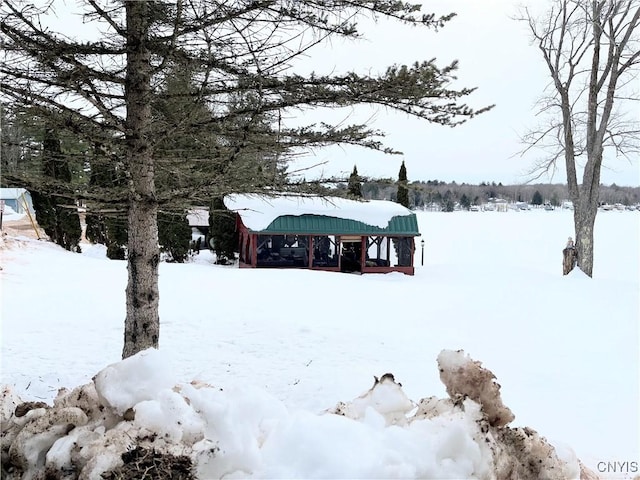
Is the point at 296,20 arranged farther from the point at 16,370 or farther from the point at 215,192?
the point at 16,370

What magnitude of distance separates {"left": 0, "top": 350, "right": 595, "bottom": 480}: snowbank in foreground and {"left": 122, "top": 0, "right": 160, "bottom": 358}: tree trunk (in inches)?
73.7

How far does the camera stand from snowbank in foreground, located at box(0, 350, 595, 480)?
6.16 feet

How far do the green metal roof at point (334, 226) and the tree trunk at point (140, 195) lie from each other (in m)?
12.0

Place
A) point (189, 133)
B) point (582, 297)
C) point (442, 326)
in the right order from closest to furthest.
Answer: point (189, 133)
point (442, 326)
point (582, 297)

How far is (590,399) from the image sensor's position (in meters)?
5.10

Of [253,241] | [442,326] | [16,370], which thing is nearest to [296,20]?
[16,370]

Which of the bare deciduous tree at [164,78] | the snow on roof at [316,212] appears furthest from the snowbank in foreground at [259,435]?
the snow on roof at [316,212]

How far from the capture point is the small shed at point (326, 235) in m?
16.6

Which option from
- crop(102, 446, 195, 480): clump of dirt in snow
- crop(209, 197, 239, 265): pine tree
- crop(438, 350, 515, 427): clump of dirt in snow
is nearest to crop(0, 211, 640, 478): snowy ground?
crop(102, 446, 195, 480): clump of dirt in snow

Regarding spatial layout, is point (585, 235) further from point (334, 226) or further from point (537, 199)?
point (537, 199)

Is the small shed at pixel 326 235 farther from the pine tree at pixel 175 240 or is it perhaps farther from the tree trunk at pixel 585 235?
the tree trunk at pixel 585 235

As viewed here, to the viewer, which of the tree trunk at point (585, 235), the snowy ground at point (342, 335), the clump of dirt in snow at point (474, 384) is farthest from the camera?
the tree trunk at point (585, 235)

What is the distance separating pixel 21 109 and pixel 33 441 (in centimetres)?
244

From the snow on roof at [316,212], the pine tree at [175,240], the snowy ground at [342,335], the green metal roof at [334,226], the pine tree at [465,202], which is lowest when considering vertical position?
the snowy ground at [342,335]
